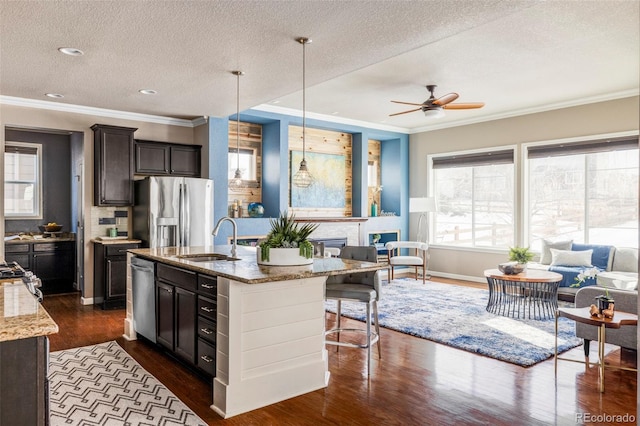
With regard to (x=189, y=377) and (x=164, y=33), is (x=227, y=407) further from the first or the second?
(x=164, y=33)

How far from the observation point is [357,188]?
845 centimetres

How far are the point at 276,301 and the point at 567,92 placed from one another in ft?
17.6

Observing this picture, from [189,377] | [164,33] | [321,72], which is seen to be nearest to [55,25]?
[164,33]

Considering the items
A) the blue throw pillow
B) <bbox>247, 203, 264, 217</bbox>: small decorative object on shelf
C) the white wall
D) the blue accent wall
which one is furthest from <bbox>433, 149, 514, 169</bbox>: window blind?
<bbox>247, 203, 264, 217</bbox>: small decorative object on shelf

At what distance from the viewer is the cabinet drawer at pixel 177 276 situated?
3312mm

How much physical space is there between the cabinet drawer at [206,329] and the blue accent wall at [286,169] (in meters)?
3.33

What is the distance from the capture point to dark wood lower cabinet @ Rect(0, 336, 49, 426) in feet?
4.79

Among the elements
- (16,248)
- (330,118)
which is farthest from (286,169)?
(16,248)

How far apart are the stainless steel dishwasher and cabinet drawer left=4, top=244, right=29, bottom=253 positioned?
327 cm

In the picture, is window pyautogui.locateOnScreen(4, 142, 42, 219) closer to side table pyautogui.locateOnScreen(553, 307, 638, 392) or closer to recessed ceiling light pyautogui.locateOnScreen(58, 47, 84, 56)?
recessed ceiling light pyautogui.locateOnScreen(58, 47, 84, 56)

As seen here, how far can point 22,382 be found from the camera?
1.49 meters

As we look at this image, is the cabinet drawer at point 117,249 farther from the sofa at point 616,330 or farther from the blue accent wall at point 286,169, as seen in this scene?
the sofa at point 616,330

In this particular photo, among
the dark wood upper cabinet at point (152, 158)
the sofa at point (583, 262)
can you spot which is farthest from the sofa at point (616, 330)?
the dark wood upper cabinet at point (152, 158)

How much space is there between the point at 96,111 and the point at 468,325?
17.5ft
